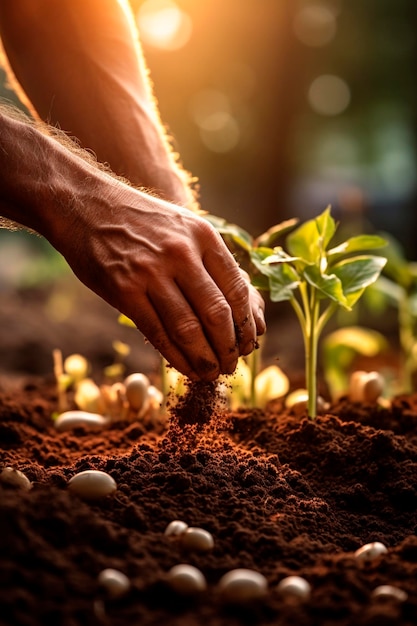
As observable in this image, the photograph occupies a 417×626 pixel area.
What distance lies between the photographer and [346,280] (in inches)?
77.8

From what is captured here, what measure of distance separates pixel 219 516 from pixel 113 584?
0.37m

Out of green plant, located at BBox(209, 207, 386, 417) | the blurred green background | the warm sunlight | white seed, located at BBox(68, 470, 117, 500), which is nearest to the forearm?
green plant, located at BBox(209, 207, 386, 417)

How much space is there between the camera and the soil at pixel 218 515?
109 cm

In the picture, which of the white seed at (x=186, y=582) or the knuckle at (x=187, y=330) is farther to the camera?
the knuckle at (x=187, y=330)

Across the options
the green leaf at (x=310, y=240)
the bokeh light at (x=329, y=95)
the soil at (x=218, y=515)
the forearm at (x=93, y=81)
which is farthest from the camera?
the bokeh light at (x=329, y=95)

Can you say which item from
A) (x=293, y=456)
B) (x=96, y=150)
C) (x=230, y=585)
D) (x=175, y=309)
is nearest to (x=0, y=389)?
(x=96, y=150)

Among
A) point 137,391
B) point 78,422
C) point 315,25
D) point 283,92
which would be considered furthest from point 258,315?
point 315,25

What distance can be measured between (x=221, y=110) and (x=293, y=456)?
7885 millimetres

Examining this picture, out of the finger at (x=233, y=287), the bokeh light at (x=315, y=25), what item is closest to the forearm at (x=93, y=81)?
the finger at (x=233, y=287)

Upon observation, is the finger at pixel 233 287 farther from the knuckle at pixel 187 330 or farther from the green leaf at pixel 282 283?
the green leaf at pixel 282 283

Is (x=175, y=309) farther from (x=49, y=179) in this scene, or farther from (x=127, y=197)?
(x=49, y=179)

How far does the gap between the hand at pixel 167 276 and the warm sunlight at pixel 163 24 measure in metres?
6.70

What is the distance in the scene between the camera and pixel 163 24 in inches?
307

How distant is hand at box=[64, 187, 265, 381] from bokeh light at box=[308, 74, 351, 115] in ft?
23.6
